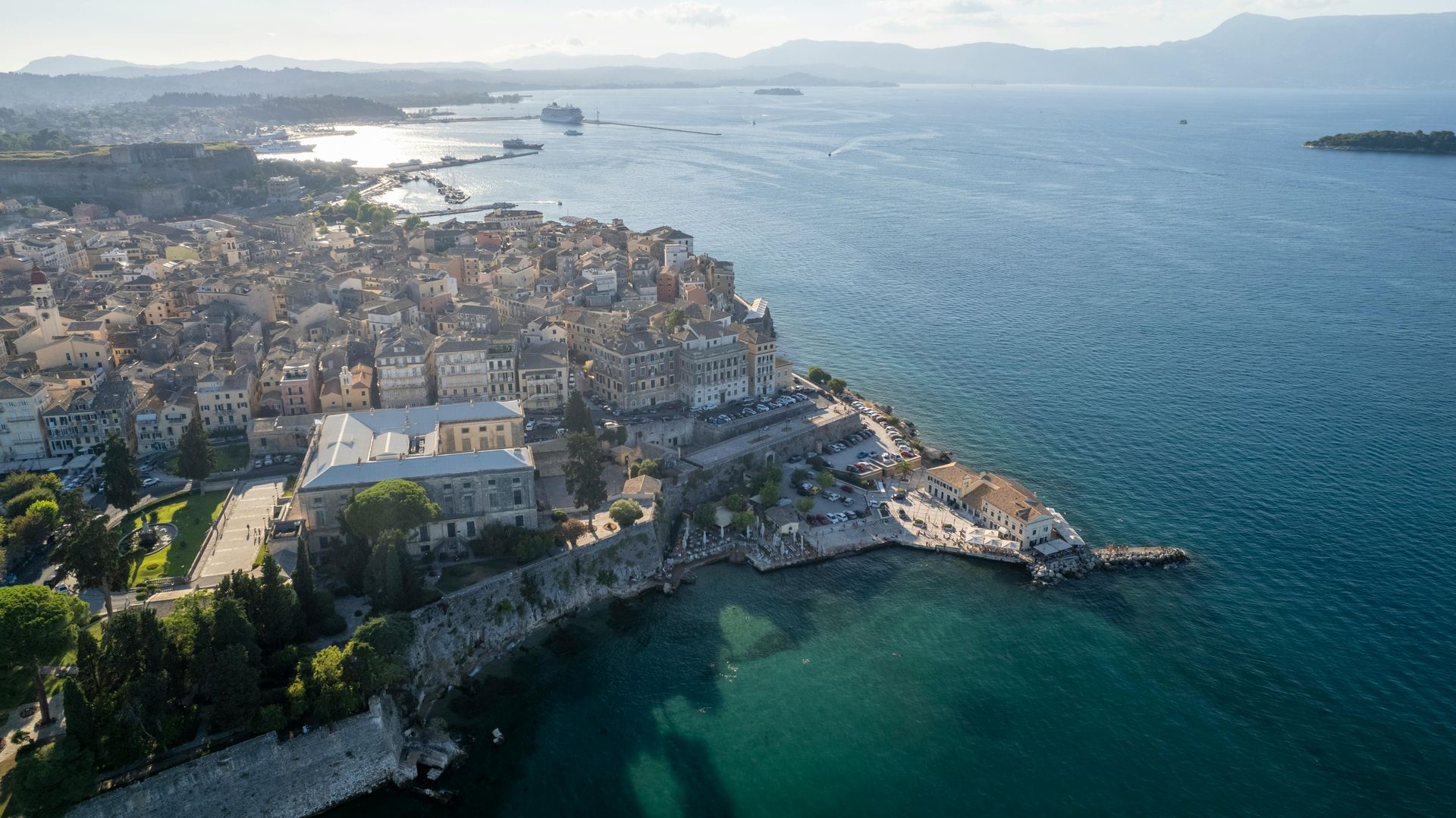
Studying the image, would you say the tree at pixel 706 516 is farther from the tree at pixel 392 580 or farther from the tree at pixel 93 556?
the tree at pixel 93 556

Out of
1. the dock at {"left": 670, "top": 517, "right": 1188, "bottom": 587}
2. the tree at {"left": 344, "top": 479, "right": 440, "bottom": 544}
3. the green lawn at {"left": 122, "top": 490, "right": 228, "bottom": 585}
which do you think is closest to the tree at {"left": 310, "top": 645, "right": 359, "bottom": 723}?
the tree at {"left": 344, "top": 479, "right": 440, "bottom": 544}

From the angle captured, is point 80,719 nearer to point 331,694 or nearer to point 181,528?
point 331,694

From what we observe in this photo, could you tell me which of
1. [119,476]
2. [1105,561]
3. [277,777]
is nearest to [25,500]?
[119,476]

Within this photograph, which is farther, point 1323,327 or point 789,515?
point 1323,327

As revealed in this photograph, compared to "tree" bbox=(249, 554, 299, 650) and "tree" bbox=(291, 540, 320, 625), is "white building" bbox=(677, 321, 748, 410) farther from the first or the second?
"tree" bbox=(249, 554, 299, 650)

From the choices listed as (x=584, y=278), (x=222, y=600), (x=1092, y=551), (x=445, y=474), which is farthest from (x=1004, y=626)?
(x=584, y=278)

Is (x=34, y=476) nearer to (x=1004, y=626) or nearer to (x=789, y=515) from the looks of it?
(x=789, y=515)

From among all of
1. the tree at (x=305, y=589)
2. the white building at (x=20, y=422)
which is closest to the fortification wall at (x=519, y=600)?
the tree at (x=305, y=589)
